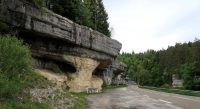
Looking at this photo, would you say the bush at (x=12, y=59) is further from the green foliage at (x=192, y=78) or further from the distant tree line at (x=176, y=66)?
→ the distant tree line at (x=176, y=66)

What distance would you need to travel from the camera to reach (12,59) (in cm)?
1395

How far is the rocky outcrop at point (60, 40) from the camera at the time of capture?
72.1 feet

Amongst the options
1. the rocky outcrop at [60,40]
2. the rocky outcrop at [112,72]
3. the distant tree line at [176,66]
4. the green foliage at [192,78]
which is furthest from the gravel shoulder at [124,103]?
the distant tree line at [176,66]

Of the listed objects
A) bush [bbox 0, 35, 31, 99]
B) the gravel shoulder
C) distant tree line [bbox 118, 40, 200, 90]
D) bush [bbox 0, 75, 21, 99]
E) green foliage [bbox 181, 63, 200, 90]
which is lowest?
the gravel shoulder

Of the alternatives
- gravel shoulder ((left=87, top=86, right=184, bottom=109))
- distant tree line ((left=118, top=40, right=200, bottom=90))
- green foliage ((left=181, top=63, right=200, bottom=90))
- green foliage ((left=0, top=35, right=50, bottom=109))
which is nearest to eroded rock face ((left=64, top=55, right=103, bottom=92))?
gravel shoulder ((left=87, top=86, right=184, bottom=109))

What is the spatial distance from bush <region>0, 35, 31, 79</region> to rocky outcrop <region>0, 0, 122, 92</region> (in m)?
6.61

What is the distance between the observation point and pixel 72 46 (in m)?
29.6

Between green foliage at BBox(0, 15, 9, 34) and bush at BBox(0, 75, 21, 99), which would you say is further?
green foliage at BBox(0, 15, 9, 34)

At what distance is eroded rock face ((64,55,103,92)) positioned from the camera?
100ft

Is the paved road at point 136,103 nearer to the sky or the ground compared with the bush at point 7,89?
nearer to the ground

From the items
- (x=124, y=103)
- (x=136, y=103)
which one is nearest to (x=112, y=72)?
(x=136, y=103)

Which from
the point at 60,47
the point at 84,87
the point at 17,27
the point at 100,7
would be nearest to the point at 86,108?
the point at 17,27

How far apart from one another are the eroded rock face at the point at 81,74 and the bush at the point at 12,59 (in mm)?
14362

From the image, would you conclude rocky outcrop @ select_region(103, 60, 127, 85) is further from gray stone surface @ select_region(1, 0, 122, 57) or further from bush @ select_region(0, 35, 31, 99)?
bush @ select_region(0, 35, 31, 99)
